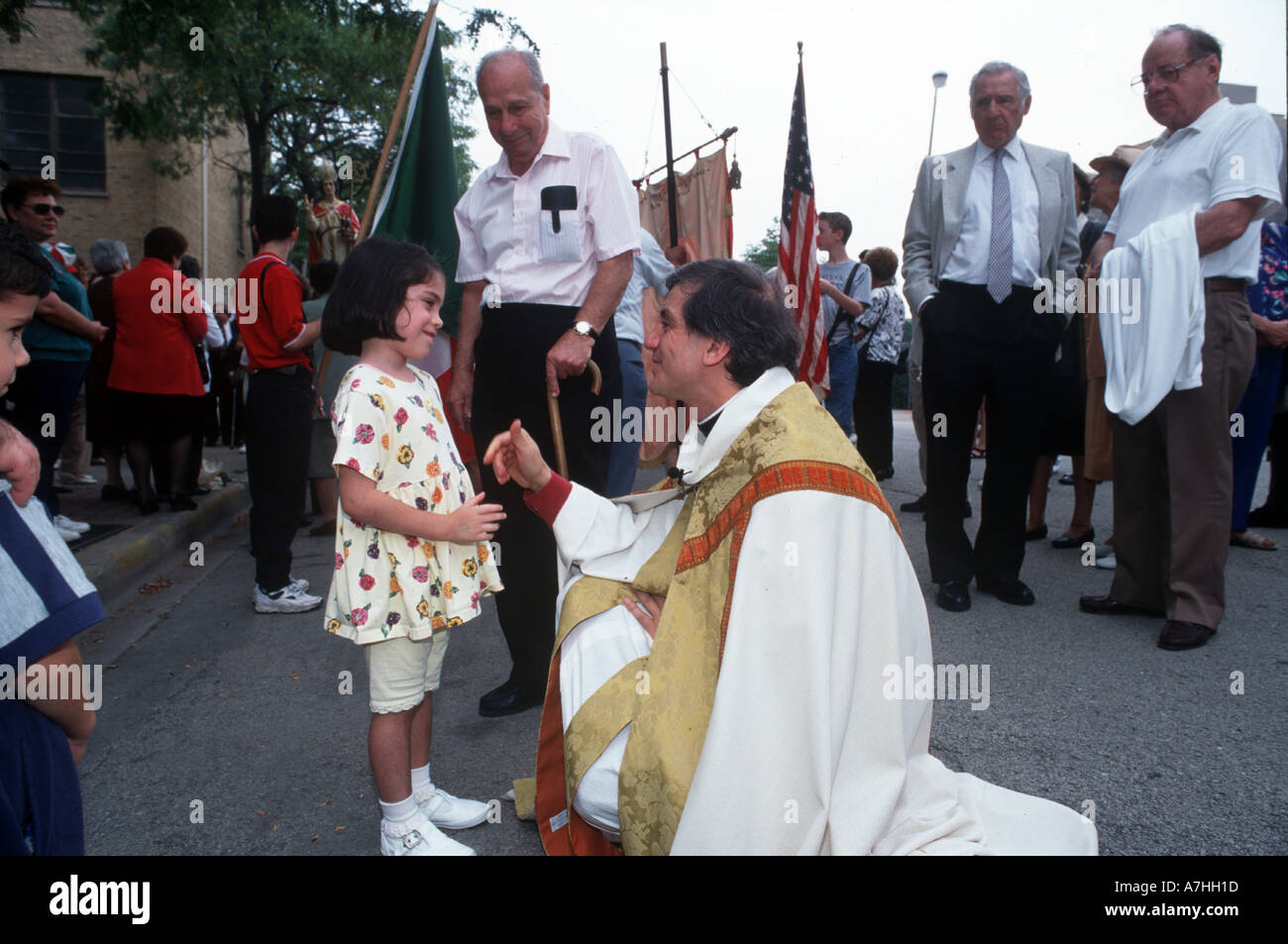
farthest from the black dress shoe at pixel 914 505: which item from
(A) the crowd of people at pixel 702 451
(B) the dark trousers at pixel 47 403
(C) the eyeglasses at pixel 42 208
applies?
(C) the eyeglasses at pixel 42 208

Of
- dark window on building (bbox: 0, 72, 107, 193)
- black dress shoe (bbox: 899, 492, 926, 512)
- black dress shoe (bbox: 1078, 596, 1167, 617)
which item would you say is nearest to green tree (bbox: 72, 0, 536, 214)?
dark window on building (bbox: 0, 72, 107, 193)

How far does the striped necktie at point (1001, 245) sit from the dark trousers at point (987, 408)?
8cm

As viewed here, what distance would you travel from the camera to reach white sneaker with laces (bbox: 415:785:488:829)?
8.70ft

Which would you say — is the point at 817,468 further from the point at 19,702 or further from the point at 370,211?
the point at 370,211

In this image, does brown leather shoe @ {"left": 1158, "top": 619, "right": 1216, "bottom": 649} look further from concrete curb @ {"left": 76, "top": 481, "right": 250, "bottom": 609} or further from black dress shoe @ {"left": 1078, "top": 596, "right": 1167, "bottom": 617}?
concrete curb @ {"left": 76, "top": 481, "right": 250, "bottom": 609}

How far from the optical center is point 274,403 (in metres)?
5.20

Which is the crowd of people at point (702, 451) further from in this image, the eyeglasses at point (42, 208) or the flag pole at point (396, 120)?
the flag pole at point (396, 120)

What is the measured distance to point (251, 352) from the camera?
516cm

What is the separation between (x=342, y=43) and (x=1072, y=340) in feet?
49.9

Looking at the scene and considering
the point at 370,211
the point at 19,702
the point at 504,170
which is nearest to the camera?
the point at 19,702

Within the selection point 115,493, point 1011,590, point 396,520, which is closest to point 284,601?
point 396,520

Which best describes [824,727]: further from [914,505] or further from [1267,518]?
[1267,518]

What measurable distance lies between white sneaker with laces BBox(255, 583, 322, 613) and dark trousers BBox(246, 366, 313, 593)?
4 cm
